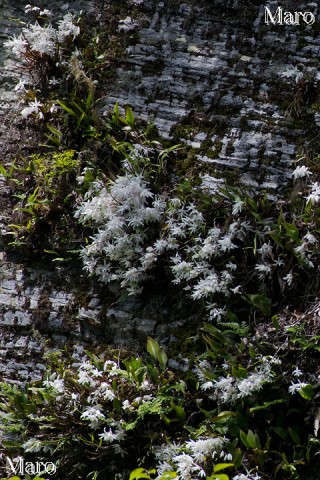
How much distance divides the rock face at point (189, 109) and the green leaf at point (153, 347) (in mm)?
173

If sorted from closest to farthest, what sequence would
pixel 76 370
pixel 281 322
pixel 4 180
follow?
pixel 281 322 → pixel 76 370 → pixel 4 180

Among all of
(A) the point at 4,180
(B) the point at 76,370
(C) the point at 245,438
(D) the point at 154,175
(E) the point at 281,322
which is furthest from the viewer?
(A) the point at 4,180

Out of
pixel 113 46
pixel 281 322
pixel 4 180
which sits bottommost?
pixel 281 322

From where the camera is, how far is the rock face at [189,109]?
5359 millimetres

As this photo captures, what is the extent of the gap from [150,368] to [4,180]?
2351 millimetres

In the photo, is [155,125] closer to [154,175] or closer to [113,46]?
[154,175]

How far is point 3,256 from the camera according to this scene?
18.8 ft

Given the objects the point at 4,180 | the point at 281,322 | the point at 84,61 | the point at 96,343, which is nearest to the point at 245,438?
the point at 281,322

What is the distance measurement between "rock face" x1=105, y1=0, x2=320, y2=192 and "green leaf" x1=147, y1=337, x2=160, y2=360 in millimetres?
1494

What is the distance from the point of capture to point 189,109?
575cm

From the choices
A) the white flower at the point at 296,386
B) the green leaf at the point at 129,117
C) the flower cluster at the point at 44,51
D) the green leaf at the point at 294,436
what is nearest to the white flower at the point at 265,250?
the white flower at the point at 296,386

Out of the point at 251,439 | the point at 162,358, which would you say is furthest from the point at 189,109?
the point at 251,439

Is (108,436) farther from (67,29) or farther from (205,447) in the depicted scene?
(67,29)

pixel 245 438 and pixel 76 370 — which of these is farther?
pixel 76 370
